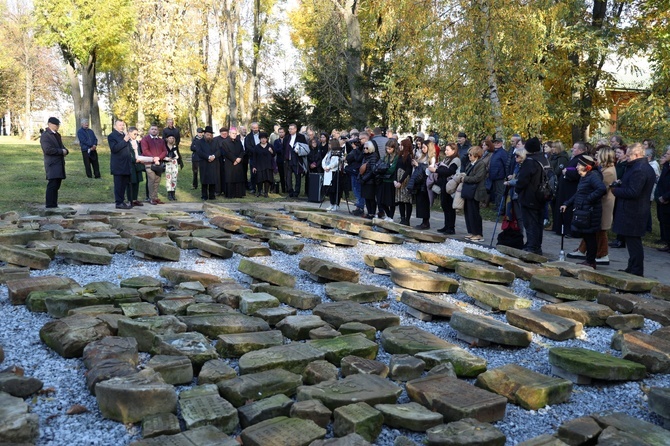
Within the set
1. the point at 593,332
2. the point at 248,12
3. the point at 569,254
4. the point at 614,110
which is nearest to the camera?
the point at 593,332

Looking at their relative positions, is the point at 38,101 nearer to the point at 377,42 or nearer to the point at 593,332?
the point at 377,42

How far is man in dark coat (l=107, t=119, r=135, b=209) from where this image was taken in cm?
1307

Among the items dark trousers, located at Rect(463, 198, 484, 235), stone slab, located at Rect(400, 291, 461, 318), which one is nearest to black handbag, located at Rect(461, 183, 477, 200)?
dark trousers, located at Rect(463, 198, 484, 235)

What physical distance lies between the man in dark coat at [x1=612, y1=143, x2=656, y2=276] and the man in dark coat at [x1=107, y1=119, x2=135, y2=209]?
9780mm

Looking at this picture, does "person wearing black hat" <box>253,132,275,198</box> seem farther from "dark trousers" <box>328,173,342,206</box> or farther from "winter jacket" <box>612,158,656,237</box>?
"winter jacket" <box>612,158,656,237</box>

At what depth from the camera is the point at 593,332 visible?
19.5 ft

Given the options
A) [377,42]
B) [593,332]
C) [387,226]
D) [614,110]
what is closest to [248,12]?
[377,42]

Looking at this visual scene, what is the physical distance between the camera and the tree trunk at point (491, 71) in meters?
15.9

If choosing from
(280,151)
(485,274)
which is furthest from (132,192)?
(485,274)

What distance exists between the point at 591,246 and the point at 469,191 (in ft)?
8.10

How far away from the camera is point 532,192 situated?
945 centimetres

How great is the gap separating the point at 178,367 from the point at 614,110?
A: 2180 cm

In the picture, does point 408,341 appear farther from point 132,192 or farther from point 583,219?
point 132,192

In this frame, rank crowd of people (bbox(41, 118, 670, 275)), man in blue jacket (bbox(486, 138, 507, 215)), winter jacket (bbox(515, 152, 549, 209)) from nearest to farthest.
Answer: crowd of people (bbox(41, 118, 670, 275)) → winter jacket (bbox(515, 152, 549, 209)) → man in blue jacket (bbox(486, 138, 507, 215))
